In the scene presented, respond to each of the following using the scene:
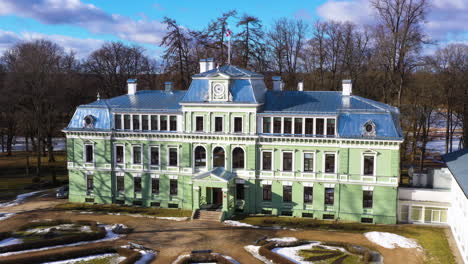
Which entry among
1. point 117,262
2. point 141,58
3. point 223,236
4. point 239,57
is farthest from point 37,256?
point 141,58

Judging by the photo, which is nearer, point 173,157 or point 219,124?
point 219,124

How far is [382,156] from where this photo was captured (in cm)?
3441

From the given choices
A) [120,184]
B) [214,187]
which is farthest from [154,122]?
[214,187]

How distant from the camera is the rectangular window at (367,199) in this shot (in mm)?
35062

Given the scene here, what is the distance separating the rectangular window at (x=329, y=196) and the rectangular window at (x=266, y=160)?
535 cm

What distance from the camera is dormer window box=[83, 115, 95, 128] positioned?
134 feet

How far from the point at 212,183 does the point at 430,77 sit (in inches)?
1270

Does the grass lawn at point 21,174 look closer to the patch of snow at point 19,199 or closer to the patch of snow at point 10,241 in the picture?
the patch of snow at point 19,199

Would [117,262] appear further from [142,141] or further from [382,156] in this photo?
[382,156]

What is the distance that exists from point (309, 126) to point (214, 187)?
9.97m

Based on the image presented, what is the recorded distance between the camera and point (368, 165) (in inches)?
1375

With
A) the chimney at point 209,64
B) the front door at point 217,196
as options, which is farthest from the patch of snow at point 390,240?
the chimney at point 209,64

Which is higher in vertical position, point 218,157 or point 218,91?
point 218,91

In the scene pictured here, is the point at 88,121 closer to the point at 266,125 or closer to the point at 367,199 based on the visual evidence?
the point at 266,125
